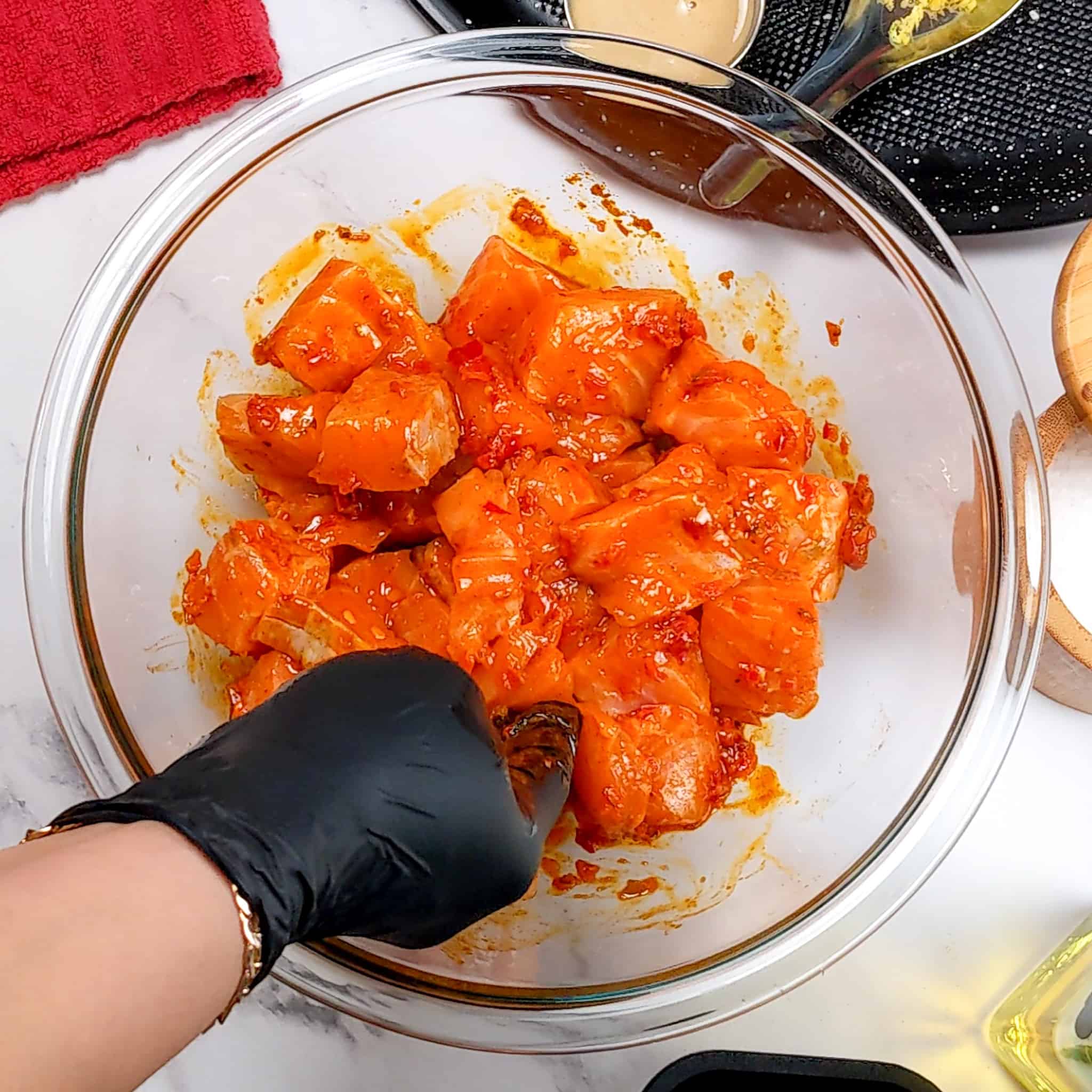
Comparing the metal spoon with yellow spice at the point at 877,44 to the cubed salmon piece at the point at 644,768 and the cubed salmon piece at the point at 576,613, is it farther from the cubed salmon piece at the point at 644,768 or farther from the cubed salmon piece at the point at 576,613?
the cubed salmon piece at the point at 644,768

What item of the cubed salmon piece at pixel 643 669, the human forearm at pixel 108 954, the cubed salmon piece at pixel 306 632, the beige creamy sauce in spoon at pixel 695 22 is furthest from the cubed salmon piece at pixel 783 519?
the human forearm at pixel 108 954

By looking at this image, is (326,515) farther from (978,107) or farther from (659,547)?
(978,107)

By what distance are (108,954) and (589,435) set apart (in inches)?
37.2

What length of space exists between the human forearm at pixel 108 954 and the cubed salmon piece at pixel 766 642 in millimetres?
759

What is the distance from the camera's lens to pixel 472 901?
2.99 feet

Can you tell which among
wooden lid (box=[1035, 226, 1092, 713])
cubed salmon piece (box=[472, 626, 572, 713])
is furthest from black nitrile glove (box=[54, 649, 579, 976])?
wooden lid (box=[1035, 226, 1092, 713])

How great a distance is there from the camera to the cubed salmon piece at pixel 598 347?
131cm

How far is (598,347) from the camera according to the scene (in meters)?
1.32

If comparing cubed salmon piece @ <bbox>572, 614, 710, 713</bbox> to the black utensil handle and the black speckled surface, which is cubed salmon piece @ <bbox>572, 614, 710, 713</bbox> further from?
the black speckled surface

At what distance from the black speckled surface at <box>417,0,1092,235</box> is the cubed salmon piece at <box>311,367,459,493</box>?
672mm

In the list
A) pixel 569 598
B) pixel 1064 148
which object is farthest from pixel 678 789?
pixel 1064 148

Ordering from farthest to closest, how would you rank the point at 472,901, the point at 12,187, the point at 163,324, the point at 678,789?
1. the point at 12,187
2. the point at 163,324
3. the point at 678,789
4. the point at 472,901

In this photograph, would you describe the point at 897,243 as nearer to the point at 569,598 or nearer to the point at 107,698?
the point at 569,598

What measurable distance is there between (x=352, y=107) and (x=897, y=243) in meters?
0.74
